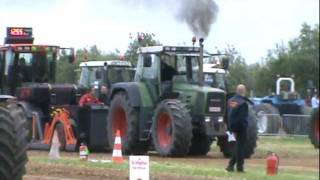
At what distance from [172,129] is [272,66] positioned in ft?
80.3

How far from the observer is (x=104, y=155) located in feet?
64.3

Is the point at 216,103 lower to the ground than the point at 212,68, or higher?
lower

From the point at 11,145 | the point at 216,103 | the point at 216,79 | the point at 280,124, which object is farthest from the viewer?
the point at 280,124

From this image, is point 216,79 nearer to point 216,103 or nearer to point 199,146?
point 199,146

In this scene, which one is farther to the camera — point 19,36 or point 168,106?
point 19,36

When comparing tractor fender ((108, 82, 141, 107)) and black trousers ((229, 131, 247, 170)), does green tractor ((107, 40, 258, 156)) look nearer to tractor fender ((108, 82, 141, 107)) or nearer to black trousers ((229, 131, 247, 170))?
tractor fender ((108, 82, 141, 107))

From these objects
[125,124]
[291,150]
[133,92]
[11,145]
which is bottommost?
[291,150]

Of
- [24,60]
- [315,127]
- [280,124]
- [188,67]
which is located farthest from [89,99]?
[280,124]

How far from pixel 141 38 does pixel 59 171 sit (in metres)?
4.29

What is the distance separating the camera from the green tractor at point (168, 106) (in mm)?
18188

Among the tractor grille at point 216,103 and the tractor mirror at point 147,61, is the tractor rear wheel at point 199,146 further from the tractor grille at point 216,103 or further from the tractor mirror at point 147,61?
the tractor mirror at point 147,61

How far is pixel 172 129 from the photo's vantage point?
1808 cm

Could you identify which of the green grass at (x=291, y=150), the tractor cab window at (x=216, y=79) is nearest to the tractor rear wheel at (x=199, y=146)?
the green grass at (x=291, y=150)

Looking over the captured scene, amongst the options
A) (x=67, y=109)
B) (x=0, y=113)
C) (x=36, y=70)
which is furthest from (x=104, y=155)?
(x=0, y=113)
